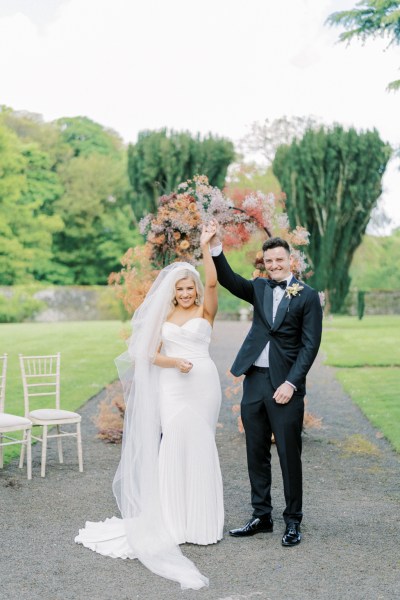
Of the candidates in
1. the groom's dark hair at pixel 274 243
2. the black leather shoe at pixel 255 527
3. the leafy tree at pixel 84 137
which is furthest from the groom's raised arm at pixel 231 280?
the leafy tree at pixel 84 137

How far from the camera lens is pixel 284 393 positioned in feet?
16.6

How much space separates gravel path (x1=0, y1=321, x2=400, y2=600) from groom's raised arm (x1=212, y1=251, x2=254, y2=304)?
5.62 feet

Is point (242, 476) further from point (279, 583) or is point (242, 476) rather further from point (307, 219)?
point (307, 219)

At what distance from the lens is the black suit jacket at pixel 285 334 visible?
5.14 metres

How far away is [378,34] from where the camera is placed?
17.1 meters

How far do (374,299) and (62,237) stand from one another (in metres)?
20.1

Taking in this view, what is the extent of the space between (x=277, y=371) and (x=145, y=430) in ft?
3.48

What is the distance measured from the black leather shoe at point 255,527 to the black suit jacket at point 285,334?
982mm

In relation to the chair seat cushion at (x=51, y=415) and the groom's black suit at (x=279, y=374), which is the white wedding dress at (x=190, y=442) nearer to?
the groom's black suit at (x=279, y=374)

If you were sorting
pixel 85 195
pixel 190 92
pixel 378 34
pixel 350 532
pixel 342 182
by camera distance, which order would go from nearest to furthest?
pixel 350 532
pixel 378 34
pixel 342 182
pixel 190 92
pixel 85 195

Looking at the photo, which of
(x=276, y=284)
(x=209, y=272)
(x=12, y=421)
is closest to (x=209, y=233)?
(x=209, y=272)

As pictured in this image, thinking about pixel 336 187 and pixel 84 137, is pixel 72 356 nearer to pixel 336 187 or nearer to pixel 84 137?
pixel 336 187

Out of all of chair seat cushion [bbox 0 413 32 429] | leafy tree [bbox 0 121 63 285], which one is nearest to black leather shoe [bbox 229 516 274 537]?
chair seat cushion [bbox 0 413 32 429]

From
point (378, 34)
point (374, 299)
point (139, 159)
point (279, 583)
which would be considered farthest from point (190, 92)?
point (279, 583)
